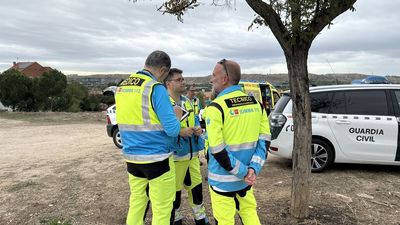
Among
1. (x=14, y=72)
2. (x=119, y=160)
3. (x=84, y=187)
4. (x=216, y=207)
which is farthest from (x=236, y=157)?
(x=14, y=72)

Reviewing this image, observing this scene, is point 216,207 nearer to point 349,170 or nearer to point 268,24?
point 268,24

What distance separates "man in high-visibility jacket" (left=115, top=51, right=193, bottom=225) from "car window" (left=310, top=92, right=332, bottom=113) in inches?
170

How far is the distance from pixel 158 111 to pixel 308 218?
244 cm

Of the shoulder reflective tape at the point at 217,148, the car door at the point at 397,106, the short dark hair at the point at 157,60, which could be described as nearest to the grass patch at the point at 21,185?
the short dark hair at the point at 157,60

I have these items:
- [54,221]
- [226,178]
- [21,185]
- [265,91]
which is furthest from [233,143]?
[265,91]

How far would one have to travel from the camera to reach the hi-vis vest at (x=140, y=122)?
3.57 m

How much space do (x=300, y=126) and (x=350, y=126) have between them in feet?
9.90

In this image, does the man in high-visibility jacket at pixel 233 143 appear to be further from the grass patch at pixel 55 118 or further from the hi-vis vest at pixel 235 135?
the grass patch at pixel 55 118

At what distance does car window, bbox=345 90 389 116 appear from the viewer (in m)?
7.10

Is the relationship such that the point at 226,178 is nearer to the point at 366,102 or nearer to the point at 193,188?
the point at 193,188

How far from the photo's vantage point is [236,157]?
3.33 m

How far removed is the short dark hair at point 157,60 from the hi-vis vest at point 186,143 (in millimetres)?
864

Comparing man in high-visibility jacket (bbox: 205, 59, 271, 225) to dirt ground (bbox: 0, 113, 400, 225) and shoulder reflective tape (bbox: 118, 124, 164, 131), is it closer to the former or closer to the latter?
shoulder reflective tape (bbox: 118, 124, 164, 131)

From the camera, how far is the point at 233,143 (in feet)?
10.8
